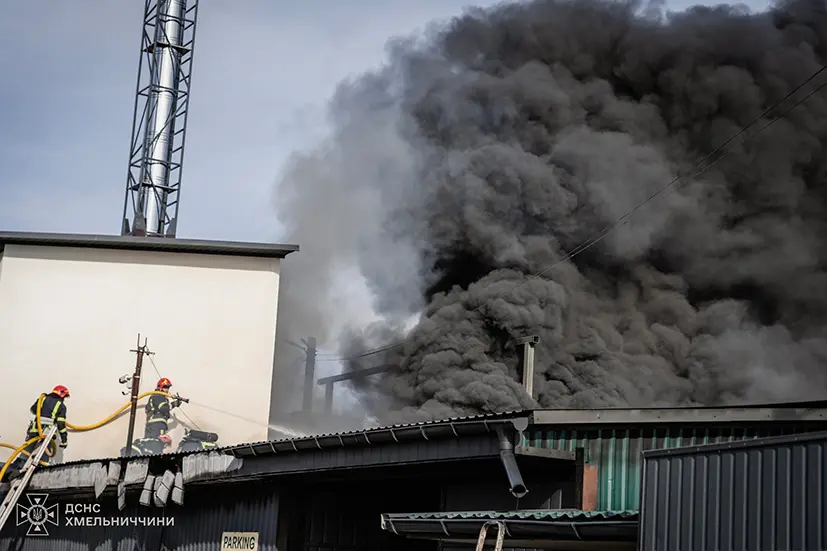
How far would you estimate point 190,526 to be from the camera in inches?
553

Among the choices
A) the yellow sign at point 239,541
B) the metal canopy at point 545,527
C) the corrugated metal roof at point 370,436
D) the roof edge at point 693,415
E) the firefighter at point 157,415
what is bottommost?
the yellow sign at point 239,541

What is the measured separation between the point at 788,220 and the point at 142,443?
849 inches

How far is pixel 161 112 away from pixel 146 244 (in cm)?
676

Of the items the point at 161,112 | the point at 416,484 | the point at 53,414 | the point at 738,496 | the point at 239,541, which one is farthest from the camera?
the point at 161,112

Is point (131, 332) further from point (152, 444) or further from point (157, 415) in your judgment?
point (152, 444)

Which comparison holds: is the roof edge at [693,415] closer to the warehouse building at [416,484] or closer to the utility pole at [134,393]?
the warehouse building at [416,484]

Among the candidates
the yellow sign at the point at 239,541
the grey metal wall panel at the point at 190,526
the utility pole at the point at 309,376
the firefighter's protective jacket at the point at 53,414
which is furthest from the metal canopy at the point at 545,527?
the utility pole at the point at 309,376

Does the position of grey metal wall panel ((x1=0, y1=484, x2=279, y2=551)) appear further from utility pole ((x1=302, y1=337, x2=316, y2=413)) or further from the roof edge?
utility pole ((x1=302, y1=337, x2=316, y2=413))

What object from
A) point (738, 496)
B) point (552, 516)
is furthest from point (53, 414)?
point (738, 496)

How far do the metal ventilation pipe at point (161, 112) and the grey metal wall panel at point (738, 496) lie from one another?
21882 mm

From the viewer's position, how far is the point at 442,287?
27.7 meters

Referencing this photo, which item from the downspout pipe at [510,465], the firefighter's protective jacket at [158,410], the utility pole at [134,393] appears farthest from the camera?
the utility pole at [134,393]

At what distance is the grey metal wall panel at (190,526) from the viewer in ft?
42.2

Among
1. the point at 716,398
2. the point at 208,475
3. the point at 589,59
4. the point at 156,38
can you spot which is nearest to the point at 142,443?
the point at 208,475
